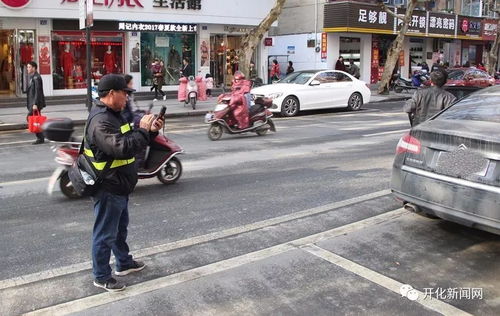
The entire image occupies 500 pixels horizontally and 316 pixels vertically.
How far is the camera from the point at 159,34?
24.4 meters

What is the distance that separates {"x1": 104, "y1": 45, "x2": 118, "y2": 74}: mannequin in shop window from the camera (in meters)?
22.9

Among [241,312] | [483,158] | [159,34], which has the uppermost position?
[159,34]

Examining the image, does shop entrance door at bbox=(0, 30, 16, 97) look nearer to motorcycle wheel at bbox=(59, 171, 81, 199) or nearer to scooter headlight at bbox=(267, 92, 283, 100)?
scooter headlight at bbox=(267, 92, 283, 100)

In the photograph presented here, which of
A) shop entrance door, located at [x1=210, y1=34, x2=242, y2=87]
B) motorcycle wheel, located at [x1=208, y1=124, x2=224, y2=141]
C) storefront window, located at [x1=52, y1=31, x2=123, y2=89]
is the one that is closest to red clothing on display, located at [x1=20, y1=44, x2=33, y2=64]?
storefront window, located at [x1=52, y1=31, x2=123, y2=89]

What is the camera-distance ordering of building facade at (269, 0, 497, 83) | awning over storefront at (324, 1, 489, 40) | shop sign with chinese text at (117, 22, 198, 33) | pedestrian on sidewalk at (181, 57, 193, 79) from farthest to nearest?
1. building facade at (269, 0, 497, 83)
2. awning over storefront at (324, 1, 489, 40)
3. pedestrian on sidewalk at (181, 57, 193, 79)
4. shop sign with chinese text at (117, 22, 198, 33)

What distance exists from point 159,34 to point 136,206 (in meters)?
18.9

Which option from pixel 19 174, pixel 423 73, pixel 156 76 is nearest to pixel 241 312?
pixel 19 174

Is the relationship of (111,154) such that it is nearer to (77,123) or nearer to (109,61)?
(77,123)

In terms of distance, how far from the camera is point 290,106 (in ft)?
56.9

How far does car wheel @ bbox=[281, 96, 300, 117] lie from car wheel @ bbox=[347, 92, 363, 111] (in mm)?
2561

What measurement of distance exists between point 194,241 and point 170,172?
105 inches

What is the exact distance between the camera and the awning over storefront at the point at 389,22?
2886 centimetres

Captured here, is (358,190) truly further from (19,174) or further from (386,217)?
(19,174)

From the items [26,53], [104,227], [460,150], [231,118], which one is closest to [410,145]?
[460,150]
